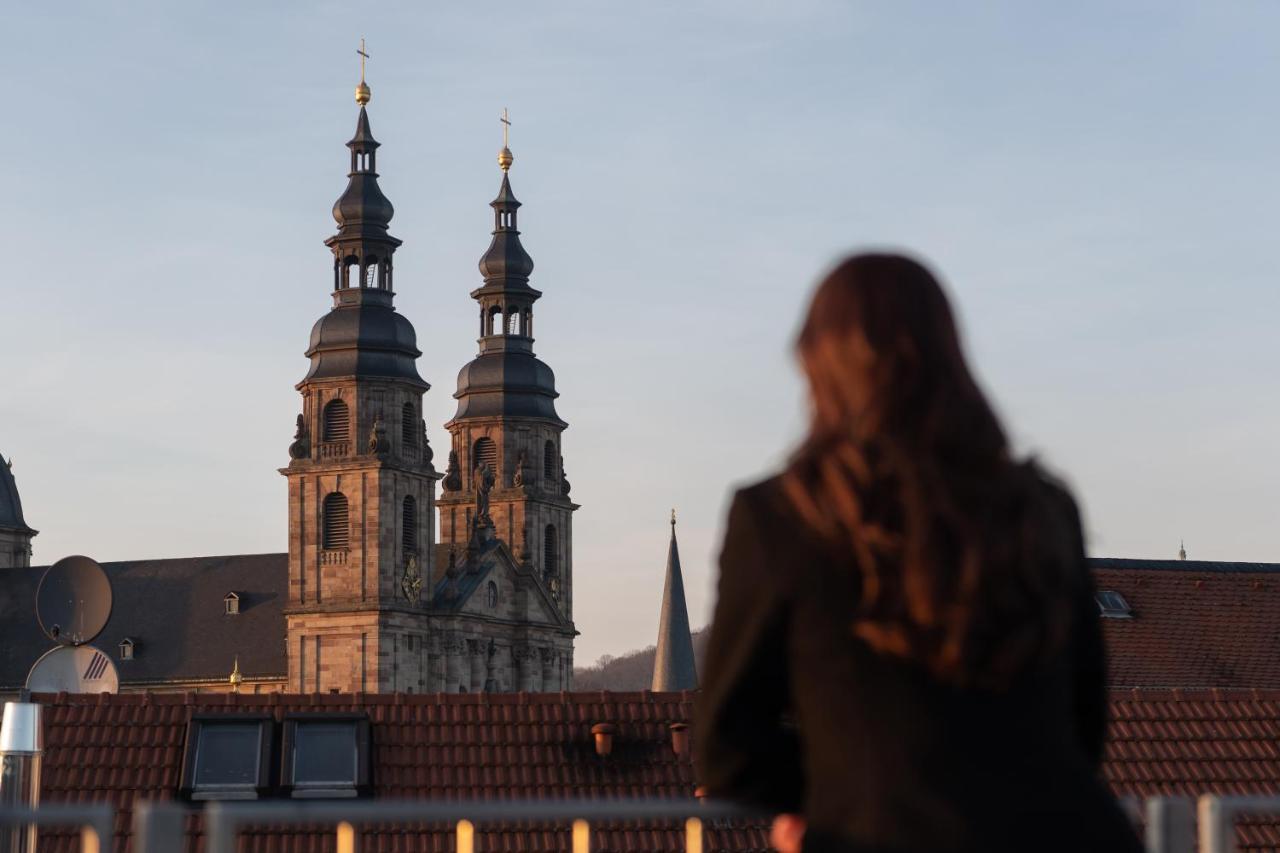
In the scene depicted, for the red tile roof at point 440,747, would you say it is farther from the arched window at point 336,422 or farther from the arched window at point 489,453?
the arched window at point 489,453

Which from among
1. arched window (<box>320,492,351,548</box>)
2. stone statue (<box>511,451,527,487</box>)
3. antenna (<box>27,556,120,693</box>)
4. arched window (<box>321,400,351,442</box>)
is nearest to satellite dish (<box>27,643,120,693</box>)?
antenna (<box>27,556,120,693</box>)

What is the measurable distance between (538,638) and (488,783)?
78.2 metres

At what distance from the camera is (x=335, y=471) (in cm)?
8844

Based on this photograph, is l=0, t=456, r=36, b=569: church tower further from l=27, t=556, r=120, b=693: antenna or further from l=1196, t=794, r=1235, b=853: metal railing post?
l=1196, t=794, r=1235, b=853: metal railing post

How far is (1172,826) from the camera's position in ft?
13.2

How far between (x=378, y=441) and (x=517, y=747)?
67.0 metres

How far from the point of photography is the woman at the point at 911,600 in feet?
9.07

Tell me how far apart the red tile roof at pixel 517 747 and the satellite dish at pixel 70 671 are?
0.85 metres

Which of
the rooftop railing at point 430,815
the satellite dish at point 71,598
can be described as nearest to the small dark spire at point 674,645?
the satellite dish at point 71,598

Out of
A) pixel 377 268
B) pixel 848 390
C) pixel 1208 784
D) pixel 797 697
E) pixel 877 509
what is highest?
pixel 377 268

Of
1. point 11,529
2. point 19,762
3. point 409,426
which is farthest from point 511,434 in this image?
point 19,762

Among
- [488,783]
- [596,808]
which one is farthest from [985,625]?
[488,783]

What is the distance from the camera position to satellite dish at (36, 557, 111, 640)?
34.1 metres

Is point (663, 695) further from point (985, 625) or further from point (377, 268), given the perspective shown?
point (377, 268)
